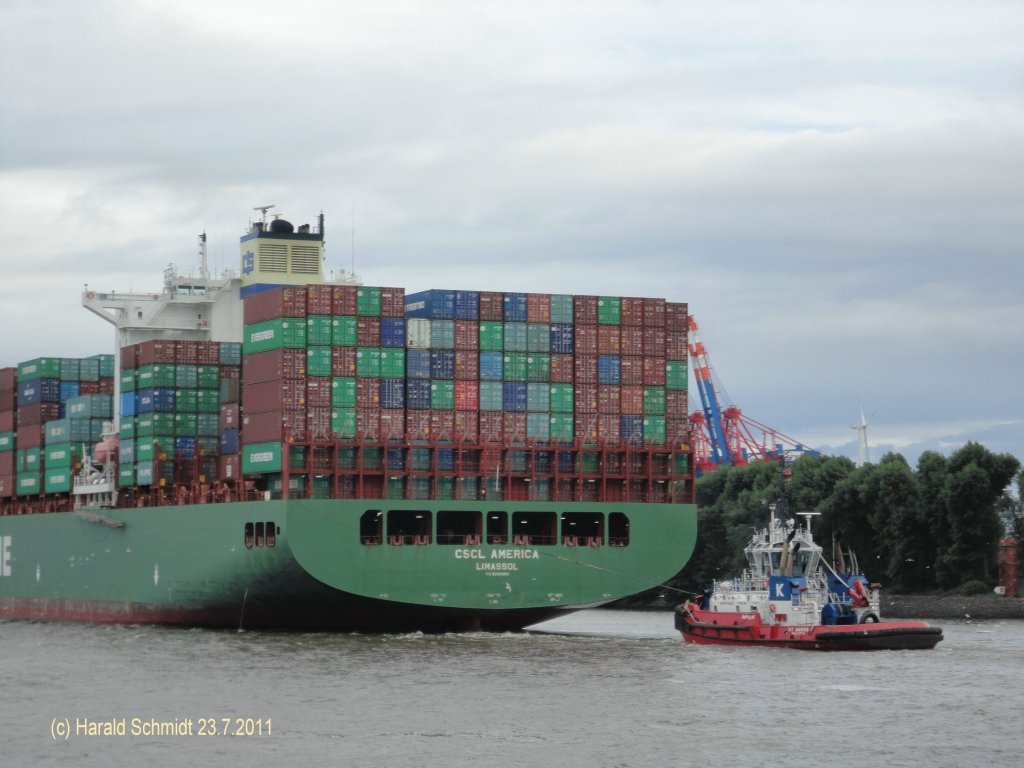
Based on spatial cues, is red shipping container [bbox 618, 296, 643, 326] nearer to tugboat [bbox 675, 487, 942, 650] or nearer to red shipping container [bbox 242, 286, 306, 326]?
tugboat [bbox 675, 487, 942, 650]

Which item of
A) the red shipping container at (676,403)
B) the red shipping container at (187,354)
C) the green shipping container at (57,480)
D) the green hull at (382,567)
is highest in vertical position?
the red shipping container at (187,354)

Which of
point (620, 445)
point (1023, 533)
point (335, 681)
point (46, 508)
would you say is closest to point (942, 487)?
point (1023, 533)

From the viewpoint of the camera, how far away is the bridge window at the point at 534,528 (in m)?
70.0

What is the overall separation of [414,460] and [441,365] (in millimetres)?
3839

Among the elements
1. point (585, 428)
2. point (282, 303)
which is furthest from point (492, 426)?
point (282, 303)

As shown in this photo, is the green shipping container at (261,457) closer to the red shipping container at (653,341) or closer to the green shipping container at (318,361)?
the green shipping container at (318,361)

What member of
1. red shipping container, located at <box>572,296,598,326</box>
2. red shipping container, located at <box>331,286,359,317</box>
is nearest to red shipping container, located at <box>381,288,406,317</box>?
red shipping container, located at <box>331,286,359,317</box>

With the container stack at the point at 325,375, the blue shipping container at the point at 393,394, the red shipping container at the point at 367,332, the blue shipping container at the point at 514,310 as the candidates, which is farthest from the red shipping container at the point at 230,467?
the blue shipping container at the point at 514,310

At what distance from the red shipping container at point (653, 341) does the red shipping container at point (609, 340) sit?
1.07 m

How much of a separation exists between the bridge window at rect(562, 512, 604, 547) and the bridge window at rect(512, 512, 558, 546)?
683mm

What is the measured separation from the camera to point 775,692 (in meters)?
51.3

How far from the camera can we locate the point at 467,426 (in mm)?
70375

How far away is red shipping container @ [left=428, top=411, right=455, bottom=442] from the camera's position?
69875 millimetres

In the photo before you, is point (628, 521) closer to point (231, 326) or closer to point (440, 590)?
point (440, 590)
